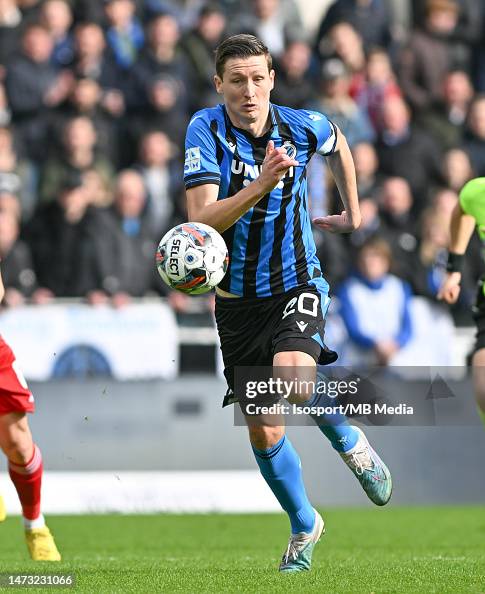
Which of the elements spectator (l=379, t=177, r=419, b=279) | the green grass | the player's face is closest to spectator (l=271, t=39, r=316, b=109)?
spectator (l=379, t=177, r=419, b=279)

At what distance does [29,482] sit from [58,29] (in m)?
8.21

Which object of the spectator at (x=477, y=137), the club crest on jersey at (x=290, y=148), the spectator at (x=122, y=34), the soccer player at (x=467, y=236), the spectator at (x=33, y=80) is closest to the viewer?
the club crest on jersey at (x=290, y=148)

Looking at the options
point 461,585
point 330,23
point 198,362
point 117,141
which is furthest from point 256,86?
point 330,23

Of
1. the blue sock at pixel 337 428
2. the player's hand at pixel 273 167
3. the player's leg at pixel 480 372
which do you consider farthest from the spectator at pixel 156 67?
the player's hand at pixel 273 167

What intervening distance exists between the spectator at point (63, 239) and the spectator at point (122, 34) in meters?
2.50

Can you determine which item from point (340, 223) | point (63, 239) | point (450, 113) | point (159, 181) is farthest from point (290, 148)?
point (450, 113)

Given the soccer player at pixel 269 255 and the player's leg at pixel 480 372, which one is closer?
the soccer player at pixel 269 255

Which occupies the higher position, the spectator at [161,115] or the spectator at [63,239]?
the spectator at [161,115]

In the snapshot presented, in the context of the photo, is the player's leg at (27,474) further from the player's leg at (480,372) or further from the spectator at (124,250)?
the spectator at (124,250)

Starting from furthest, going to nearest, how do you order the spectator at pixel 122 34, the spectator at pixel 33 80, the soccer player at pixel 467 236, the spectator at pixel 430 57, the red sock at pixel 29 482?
the spectator at pixel 430 57
the spectator at pixel 122 34
the spectator at pixel 33 80
the soccer player at pixel 467 236
the red sock at pixel 29 482

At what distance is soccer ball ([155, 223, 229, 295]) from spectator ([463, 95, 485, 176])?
8.98 meters

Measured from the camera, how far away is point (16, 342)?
1228 cm

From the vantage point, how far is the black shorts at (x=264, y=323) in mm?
7303

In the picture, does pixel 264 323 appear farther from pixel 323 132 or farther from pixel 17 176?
pixel 17 176
